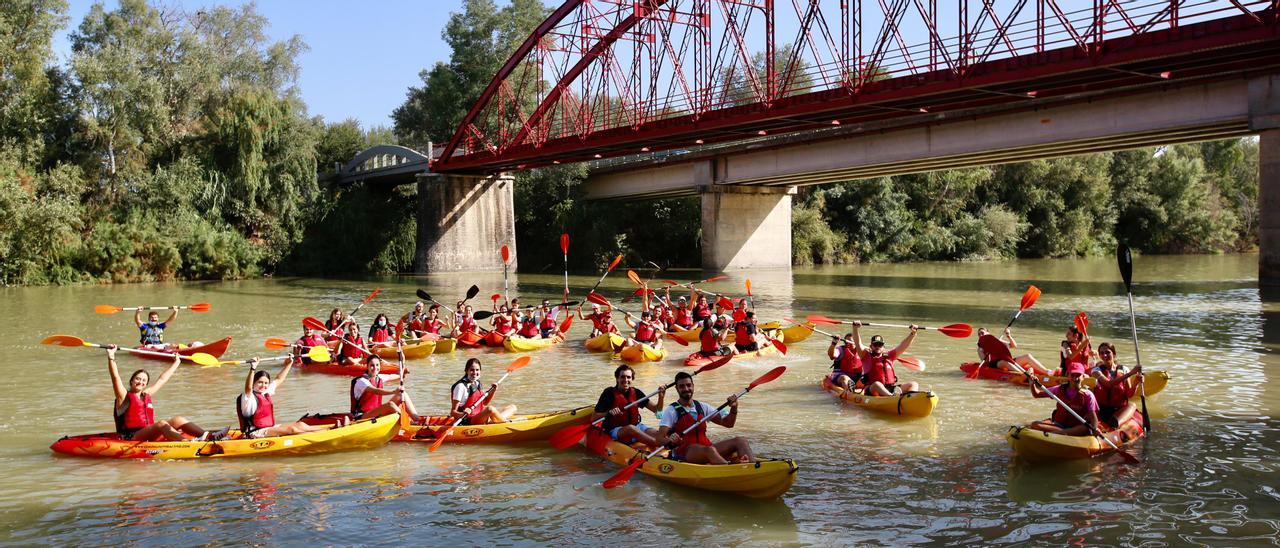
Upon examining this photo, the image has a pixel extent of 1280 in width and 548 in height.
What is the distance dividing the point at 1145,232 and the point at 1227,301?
40807 millimetres

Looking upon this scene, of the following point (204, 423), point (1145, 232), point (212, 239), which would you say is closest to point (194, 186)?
point (212, 239)

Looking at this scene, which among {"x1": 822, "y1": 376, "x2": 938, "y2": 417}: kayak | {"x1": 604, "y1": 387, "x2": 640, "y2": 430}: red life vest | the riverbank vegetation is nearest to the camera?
{"x1": 604, "y1": 387, "x2": 640, "y2": 430}: red life vest

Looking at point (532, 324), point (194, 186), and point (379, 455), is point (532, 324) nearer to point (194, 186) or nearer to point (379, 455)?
point (379, 455)

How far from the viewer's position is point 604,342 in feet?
61.0

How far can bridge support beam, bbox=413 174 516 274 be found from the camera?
50062mm

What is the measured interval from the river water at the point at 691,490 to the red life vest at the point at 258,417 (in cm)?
53

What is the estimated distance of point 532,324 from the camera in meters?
19.6

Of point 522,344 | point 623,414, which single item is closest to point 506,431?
point 623,414

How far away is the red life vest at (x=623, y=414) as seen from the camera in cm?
1023

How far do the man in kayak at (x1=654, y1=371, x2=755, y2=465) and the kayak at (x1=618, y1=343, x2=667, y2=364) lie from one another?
23.8ft

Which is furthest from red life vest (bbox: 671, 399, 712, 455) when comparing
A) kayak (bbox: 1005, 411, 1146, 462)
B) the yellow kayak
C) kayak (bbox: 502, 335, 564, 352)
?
kayak (bbox: 502, 335, 564, 352)

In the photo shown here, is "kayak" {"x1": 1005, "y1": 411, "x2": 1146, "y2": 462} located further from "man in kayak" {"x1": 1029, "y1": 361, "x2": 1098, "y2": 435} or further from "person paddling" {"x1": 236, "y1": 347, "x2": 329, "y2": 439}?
"person paddling" {"x1": 236, "y1": 347, "x2": 329, "y2": 439}

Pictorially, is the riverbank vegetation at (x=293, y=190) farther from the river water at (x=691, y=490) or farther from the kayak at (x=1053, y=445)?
the kayak at (x=1053, y=445)

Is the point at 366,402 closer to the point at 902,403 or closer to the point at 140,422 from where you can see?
the point at 140,422
